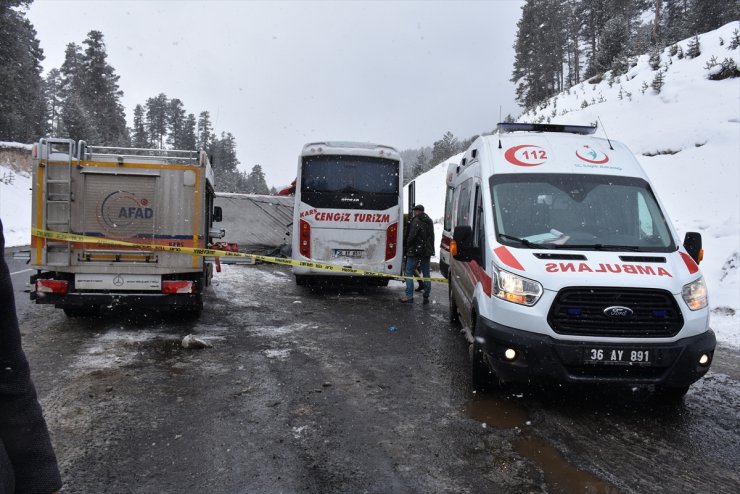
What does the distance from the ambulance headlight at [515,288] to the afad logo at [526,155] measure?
5.56 ft

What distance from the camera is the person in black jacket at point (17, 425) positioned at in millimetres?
1446

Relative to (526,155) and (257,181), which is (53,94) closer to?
(257,181)

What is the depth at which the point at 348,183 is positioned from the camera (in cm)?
1177

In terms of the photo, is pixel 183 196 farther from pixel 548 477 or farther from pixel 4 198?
pixel 4 198

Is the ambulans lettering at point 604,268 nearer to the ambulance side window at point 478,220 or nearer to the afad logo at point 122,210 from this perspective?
the ambulance side window at point 478,220

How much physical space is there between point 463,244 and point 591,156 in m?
1.87

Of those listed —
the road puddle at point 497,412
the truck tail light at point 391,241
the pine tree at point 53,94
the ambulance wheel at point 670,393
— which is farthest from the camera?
the pine tree at point 53,94

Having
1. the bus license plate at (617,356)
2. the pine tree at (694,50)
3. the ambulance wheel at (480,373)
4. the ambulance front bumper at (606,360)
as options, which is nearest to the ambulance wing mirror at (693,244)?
the ambulance front bumper at (606,360)

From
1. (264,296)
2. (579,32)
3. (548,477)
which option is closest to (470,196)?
(548,477)

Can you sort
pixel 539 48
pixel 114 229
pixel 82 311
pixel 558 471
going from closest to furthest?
pixel 558 471
pixel 114 229
pixel 82 311
pixel 539 48

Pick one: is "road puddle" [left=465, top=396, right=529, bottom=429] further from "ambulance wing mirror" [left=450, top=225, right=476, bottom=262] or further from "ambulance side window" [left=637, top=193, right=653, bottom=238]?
"ambulance side window" [left=637, top=193, right=653, bottom=238]

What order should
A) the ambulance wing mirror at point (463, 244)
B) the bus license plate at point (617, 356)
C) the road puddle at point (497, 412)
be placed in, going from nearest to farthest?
the bus license plate at point (617, 356) → the road puddle at point (497, 412) → the ambulance wing mirror at point (463, 244)

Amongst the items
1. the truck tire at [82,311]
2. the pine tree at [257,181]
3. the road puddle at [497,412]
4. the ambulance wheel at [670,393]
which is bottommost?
the road puddle at [497,412]

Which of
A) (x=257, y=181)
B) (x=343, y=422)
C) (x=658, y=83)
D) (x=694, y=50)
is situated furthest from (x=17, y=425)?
(x=257, y=181)
